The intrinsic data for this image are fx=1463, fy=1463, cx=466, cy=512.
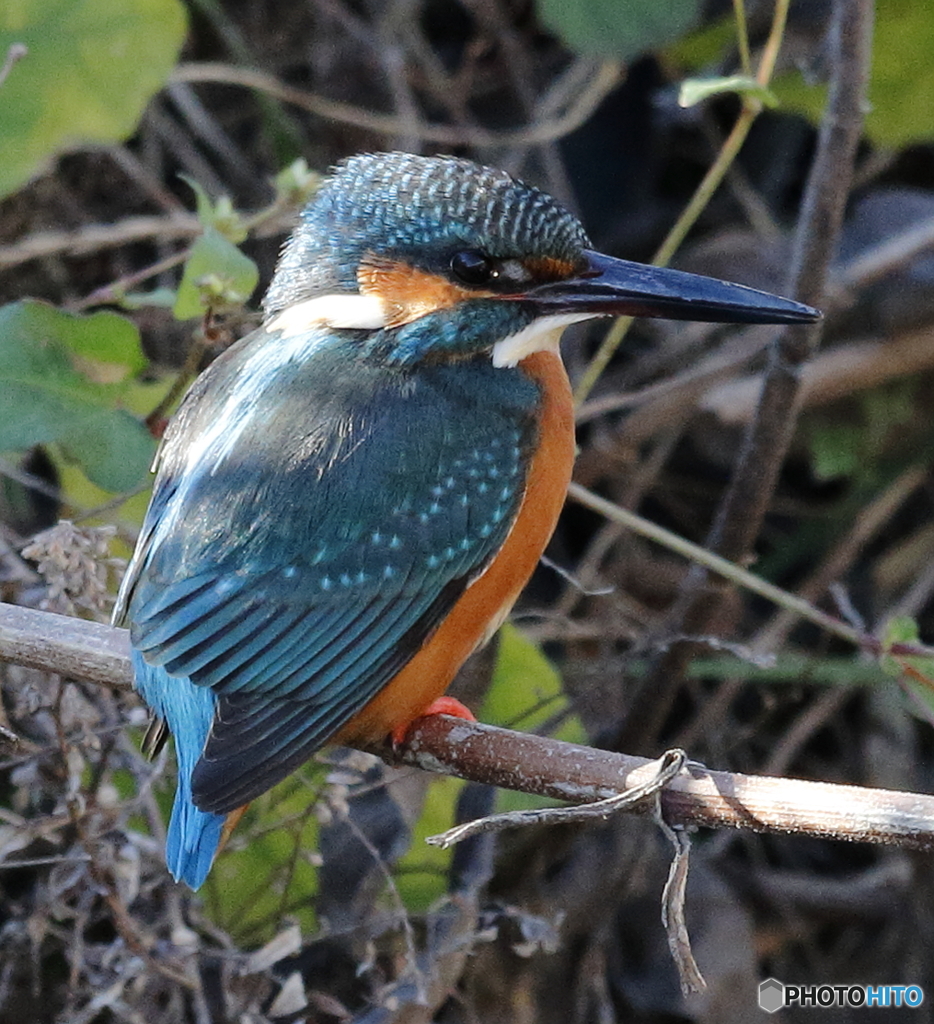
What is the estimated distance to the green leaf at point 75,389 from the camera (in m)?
2.01

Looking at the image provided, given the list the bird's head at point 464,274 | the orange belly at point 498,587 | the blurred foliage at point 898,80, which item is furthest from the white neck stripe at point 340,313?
the blurred foliage at point 898,80

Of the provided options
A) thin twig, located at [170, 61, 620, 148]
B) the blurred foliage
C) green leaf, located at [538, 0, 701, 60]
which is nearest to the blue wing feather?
thin twig, located at [170, 61, 620, 148]

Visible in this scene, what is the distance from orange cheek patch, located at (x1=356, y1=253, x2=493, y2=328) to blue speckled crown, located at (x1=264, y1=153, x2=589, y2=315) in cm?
1

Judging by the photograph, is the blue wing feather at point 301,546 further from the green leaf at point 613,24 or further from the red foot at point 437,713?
the green leaf at point 613,24

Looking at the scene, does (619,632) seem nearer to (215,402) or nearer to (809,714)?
(809,714)

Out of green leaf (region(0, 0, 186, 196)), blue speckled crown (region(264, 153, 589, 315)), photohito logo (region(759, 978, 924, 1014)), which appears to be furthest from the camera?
photohito logo (region(759, 978, 924, 1014))

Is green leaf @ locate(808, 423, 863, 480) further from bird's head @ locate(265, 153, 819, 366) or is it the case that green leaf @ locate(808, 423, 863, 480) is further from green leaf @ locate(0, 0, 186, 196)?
green leaf @ locate(0, 0, 186, 196)

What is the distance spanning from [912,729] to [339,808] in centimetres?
157

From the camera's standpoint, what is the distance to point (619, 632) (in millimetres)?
2605

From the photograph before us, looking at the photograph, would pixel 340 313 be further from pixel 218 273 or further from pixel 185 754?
pixel 185 754

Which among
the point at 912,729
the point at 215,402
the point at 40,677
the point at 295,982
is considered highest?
the point at 215,402

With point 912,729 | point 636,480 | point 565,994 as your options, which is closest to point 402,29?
point 636,480

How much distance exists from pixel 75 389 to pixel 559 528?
1.44m

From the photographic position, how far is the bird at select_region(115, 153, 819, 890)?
5.86ft
